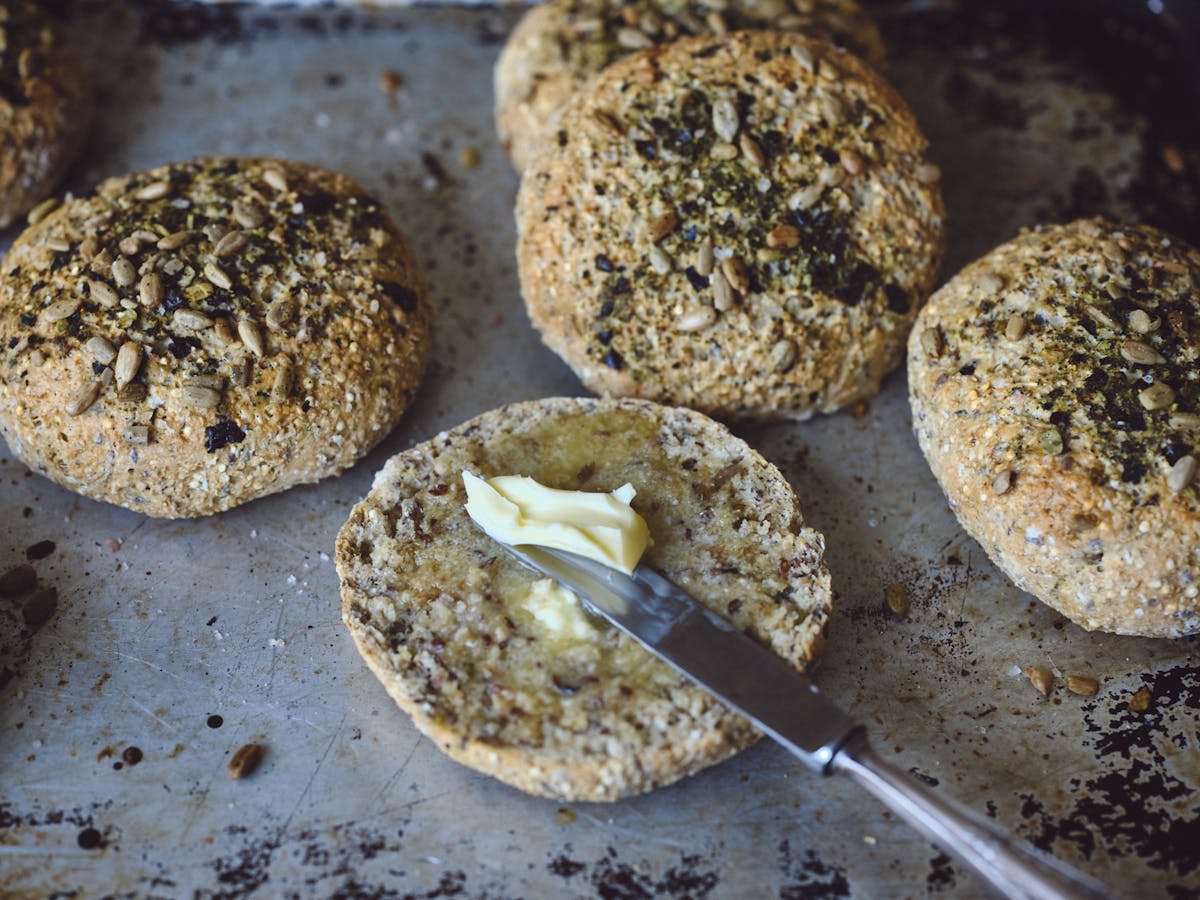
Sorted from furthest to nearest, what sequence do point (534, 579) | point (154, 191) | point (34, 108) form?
point (34, 108), point (154, 191), point (534, 579)

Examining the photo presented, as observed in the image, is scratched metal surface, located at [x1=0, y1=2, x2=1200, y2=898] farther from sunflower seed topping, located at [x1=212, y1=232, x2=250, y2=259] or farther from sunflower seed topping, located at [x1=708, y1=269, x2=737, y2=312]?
sunflower seed topping, located at [x1=212, y1=232, x2=250, y2=259]

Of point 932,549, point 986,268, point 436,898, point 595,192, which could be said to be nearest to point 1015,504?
point 932,549

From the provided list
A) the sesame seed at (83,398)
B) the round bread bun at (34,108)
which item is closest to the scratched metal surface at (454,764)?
the sesame seed at (83,398)

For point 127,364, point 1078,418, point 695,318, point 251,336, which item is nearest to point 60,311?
point 127,364

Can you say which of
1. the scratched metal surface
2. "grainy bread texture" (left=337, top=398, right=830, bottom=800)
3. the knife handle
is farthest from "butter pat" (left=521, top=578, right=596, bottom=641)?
the knife handle

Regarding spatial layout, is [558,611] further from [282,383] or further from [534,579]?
[282,383]

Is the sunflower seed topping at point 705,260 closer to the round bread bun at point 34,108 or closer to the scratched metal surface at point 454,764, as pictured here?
the scratched metal surface at point 454,764

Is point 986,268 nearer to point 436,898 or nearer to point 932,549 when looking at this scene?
point 932,549
